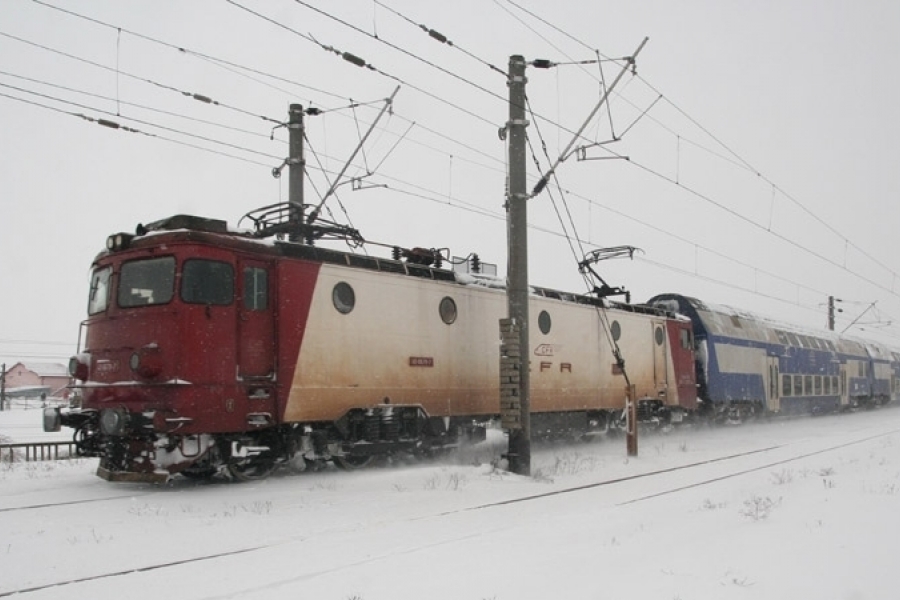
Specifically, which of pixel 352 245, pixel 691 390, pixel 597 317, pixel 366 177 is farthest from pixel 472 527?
pixel 691 390

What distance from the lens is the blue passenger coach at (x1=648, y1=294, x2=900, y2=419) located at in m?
26.1

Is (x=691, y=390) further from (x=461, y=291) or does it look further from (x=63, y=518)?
(x=63, y=518)

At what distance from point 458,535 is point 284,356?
5.12m

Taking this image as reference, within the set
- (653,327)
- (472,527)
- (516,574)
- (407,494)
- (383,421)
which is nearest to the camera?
(516,574)

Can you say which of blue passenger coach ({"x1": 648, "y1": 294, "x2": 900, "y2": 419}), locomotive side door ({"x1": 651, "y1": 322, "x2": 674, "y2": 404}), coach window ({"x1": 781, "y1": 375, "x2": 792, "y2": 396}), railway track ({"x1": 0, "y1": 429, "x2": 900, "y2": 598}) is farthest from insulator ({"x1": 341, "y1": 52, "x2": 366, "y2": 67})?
coach window ({"x1": 781, "y1": 375, "x2": 792, "y2": 396})

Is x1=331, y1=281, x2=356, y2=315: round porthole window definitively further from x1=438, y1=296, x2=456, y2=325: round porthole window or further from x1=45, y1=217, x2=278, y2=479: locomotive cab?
x1=438, y1=296, x2=456, y2=325: round porthole window

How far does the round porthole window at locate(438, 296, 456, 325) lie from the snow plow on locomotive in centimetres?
3

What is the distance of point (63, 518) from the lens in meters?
9.10

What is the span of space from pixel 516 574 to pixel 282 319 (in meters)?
6.85

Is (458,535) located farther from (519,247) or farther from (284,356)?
(519,247)

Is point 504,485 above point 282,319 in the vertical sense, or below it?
below

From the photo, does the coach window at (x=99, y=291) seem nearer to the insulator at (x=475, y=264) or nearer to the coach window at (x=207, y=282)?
the coach window at (x=207, y=282)

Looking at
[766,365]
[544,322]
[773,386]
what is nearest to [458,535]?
[544,322]

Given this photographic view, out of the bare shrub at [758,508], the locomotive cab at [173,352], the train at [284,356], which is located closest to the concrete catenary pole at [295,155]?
the train at [284,356]
